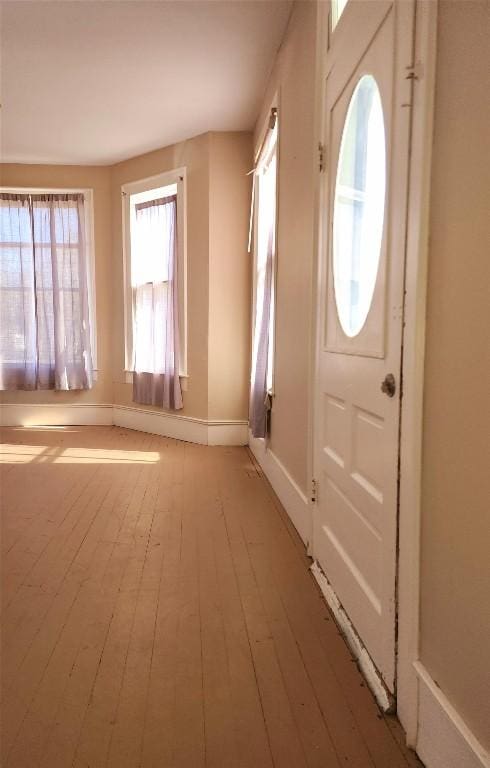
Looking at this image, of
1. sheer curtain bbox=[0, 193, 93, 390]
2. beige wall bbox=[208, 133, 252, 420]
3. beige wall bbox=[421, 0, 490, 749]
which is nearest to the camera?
beige wall bbox=[421, 0, 490, 749]

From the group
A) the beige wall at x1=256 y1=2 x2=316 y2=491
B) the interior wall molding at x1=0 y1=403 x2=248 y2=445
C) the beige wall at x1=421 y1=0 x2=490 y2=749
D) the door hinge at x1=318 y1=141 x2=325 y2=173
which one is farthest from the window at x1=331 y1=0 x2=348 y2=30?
the interior wall molding at x1=0 y1=403 x2=248 y2=445

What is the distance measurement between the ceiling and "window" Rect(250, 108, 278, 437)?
0.49 meters

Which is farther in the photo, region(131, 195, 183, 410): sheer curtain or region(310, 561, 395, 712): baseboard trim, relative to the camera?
region(131, 195, 183, 410): sheer curtain

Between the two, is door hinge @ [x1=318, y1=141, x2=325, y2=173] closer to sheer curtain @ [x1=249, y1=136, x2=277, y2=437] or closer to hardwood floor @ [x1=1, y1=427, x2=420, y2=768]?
sheer curtain @ [x1=249, y1=136, x2=277, y2=437]

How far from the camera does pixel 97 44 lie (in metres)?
3.60

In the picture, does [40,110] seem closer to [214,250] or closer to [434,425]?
[214,250]

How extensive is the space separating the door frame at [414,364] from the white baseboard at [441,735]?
0.12ft

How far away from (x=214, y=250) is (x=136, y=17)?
2022 millimetres

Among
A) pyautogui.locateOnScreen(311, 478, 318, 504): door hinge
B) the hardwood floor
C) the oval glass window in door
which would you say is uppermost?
the oval glass window in door

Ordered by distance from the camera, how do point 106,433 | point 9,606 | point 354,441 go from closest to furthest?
point 354,441 < point 9,606 < point 106,433

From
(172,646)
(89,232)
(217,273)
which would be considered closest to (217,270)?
(217,273)

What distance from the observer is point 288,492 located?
10.4 feet

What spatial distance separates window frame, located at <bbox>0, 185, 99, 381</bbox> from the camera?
615cm

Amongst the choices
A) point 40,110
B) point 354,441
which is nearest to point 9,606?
point 354,441
